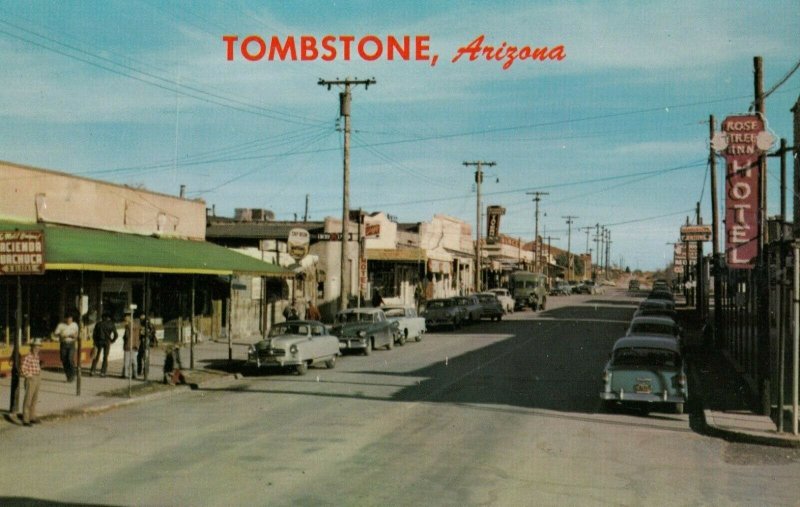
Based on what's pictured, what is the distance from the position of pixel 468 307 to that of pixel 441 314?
377cm

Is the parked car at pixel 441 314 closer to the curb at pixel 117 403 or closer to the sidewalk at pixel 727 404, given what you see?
the sidewalk at pixel 727 404

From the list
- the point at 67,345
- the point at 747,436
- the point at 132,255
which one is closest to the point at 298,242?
the point at 132,255

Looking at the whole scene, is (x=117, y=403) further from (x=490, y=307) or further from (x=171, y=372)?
(x=490, y=307)

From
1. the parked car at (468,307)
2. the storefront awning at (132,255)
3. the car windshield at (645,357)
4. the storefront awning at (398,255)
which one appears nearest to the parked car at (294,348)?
the storefront awning at (132,255)

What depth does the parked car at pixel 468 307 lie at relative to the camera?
43.5 m

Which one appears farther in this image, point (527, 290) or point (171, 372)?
point (527, 290)

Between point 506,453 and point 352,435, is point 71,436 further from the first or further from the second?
point 506,453

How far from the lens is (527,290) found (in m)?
61.9

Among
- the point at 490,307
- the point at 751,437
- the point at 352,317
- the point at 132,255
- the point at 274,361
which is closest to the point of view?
the point at 751,437

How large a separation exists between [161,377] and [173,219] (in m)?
9.96

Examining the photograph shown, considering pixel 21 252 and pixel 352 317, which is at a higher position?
pixel 21 252

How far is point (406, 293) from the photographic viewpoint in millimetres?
58625

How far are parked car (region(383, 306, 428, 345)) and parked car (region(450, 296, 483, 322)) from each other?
8739 millimetres

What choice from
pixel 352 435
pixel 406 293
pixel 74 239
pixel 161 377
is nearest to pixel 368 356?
pixel 161 377
